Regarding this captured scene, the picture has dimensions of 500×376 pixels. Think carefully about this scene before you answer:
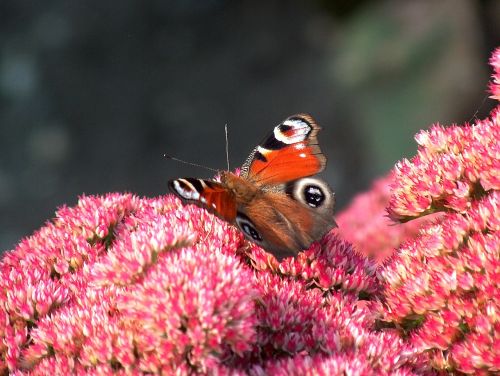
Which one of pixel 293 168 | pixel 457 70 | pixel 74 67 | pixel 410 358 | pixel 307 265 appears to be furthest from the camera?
pixel 74 67

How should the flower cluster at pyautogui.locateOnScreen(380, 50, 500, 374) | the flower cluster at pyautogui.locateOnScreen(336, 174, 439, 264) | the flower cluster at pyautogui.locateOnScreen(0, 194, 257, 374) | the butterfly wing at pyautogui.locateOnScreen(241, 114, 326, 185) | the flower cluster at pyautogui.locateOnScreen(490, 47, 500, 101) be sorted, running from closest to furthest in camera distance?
the flower cluster at pyautogui.locateOnScreen(0, 194, 257, 374), the flower cluster at pyautogui.locateOnScreen(380, 50, 500, 374), the butterfly wing at pyautogui.locateOnScreen(241, 114, 326, 185), the flower cluster at pyautogui.locateOnScreen(490, 47, 500, 101), the flower cluster at pyautogui.locateOnScreen(336, 174, 439, 264)

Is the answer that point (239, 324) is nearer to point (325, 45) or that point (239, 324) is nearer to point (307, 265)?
point (307, 265)

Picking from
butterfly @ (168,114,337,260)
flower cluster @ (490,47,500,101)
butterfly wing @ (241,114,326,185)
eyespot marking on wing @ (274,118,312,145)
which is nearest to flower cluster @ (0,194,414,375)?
butterfly @ (168,114,337,260)

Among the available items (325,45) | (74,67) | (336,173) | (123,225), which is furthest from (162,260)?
(325,45)

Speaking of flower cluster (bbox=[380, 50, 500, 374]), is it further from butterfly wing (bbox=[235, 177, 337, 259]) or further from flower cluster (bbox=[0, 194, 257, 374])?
flower cluster (bbox=[0, 194, 257, 374])

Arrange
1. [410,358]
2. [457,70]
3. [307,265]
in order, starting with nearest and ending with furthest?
[410,358] < [307,265] < [457,70]

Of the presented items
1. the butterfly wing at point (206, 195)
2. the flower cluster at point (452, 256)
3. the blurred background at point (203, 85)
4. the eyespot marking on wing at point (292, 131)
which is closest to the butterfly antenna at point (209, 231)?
the butterfly wing at point (206, 195)

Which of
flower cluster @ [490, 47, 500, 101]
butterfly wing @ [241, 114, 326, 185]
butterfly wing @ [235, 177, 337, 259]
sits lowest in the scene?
butterfly wing @ [235, 177, 337, 259]
